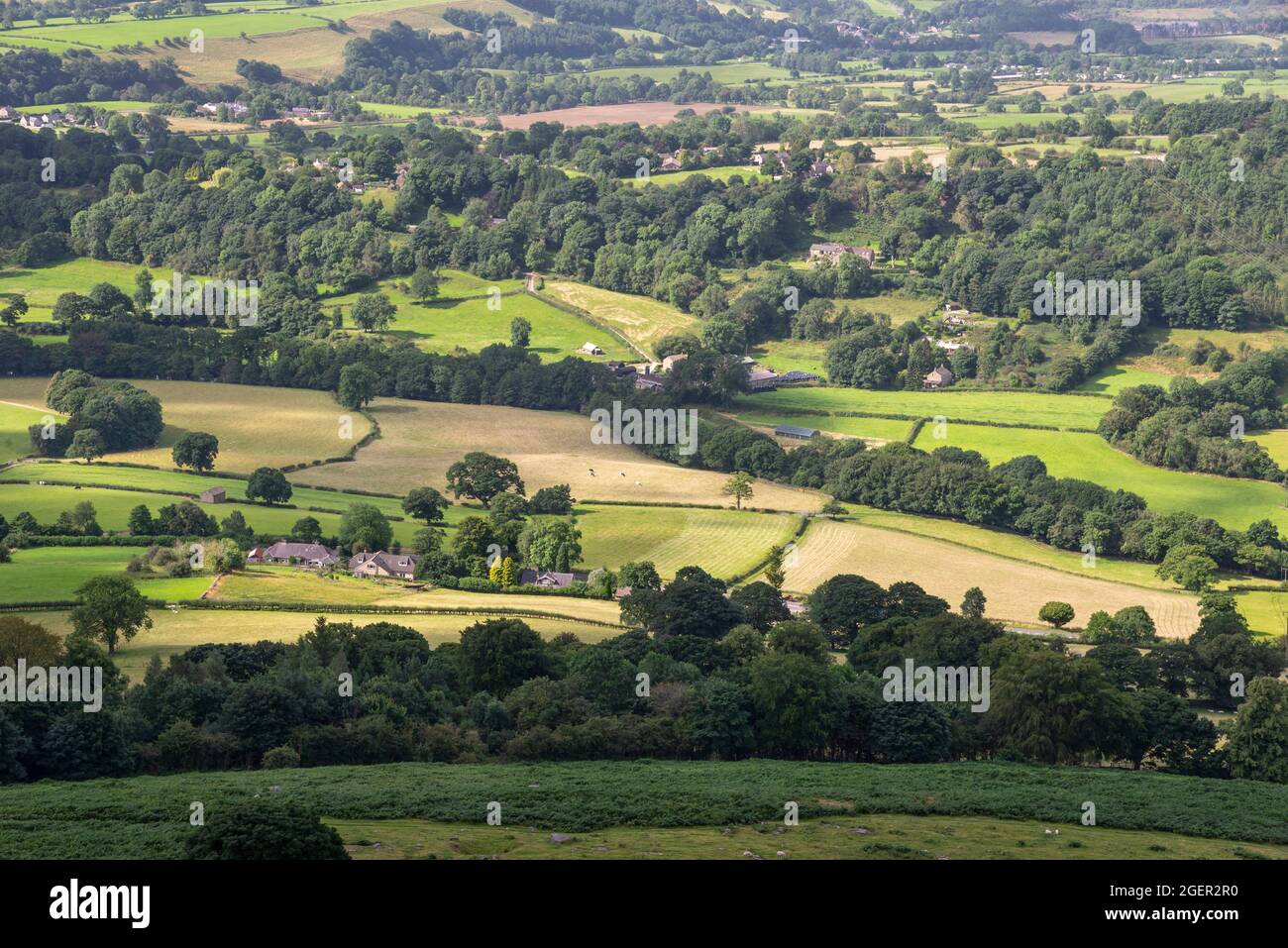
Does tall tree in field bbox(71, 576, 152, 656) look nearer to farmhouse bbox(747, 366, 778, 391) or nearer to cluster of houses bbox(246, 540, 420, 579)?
cluster of houses bbox(246, 540, 420, 579)

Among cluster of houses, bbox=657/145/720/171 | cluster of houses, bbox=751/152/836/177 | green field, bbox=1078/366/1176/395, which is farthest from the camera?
cluster of houses, bbox=657/145/720/171

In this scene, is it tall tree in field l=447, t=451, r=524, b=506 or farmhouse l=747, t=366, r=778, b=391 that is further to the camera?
farmhouse l=747, t=366, r=778, b=391

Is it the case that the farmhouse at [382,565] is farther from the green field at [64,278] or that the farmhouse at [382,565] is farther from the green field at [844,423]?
the green field at [64,278]

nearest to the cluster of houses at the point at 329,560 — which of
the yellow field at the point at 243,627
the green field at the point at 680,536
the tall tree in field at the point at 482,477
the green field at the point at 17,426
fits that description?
the yellow field at the point at 243,627

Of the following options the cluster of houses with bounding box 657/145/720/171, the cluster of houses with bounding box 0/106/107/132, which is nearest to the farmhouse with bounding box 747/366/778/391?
the cluster of houses with bounding box 657/145/720/171

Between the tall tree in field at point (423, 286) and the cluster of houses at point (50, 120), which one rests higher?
the cluster of houses at point (50, 120)

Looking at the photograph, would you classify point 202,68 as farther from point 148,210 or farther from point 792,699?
point 792,699
